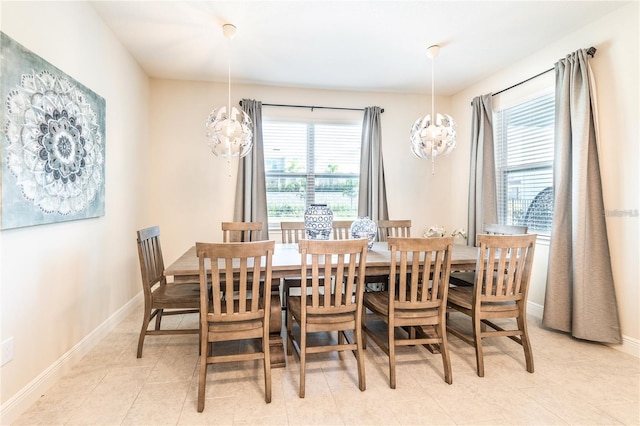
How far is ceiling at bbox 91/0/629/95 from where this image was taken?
8.43 ft

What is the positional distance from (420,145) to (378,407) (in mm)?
2151

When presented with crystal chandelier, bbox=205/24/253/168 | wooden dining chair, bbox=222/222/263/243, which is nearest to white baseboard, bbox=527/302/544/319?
wooden dining chair, bbox=222/222/263/243

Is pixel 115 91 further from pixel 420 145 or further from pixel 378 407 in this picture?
pixel 378 407

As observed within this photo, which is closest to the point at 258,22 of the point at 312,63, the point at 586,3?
the point at 312,63

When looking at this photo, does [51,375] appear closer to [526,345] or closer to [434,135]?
[526,345]

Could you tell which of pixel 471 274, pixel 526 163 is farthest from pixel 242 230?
pixel 526 163

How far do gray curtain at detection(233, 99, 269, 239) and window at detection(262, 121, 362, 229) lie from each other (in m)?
0.24

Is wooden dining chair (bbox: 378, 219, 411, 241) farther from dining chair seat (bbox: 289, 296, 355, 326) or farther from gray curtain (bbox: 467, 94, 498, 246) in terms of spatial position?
dining chair seat (bbox: 289, 296, 355, 326)

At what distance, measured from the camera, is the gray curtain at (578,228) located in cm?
264

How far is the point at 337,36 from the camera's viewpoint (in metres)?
3.00

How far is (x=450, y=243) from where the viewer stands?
210 cm

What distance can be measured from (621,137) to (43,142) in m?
4.09

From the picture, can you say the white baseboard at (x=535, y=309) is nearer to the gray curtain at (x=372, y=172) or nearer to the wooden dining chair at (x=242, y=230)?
the gray curtain at (x=372, y=172)

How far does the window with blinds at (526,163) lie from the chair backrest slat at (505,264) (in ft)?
4.23
